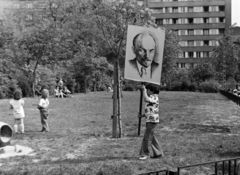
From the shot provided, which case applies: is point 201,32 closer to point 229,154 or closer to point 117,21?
point 117,21

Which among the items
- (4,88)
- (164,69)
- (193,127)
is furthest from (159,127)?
(164,69)

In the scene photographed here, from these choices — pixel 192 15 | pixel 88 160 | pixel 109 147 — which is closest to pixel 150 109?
pixel 88 160

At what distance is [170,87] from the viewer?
52156 mm

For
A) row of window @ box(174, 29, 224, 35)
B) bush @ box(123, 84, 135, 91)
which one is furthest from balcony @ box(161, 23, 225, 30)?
bush @ box(123, 84, 135, 91)

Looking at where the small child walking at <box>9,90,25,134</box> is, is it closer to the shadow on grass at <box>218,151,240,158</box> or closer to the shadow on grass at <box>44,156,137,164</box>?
the shadow on grass at <box>44,156,137,164</box>

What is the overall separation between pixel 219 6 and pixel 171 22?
13.0 m

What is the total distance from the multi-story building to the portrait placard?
8315 cm

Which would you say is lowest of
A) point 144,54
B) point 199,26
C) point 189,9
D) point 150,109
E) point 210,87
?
point 210,87

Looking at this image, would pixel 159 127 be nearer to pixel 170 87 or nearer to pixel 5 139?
pixel 5 139

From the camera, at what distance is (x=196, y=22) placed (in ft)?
304

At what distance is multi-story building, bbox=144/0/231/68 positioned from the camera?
91.2 m

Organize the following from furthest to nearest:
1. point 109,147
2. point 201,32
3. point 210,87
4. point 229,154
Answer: point 201,32 → point 210,87 → point 109,147 → point 229,154

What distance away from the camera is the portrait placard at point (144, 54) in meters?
8.44

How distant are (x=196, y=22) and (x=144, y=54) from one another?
87.8 m
